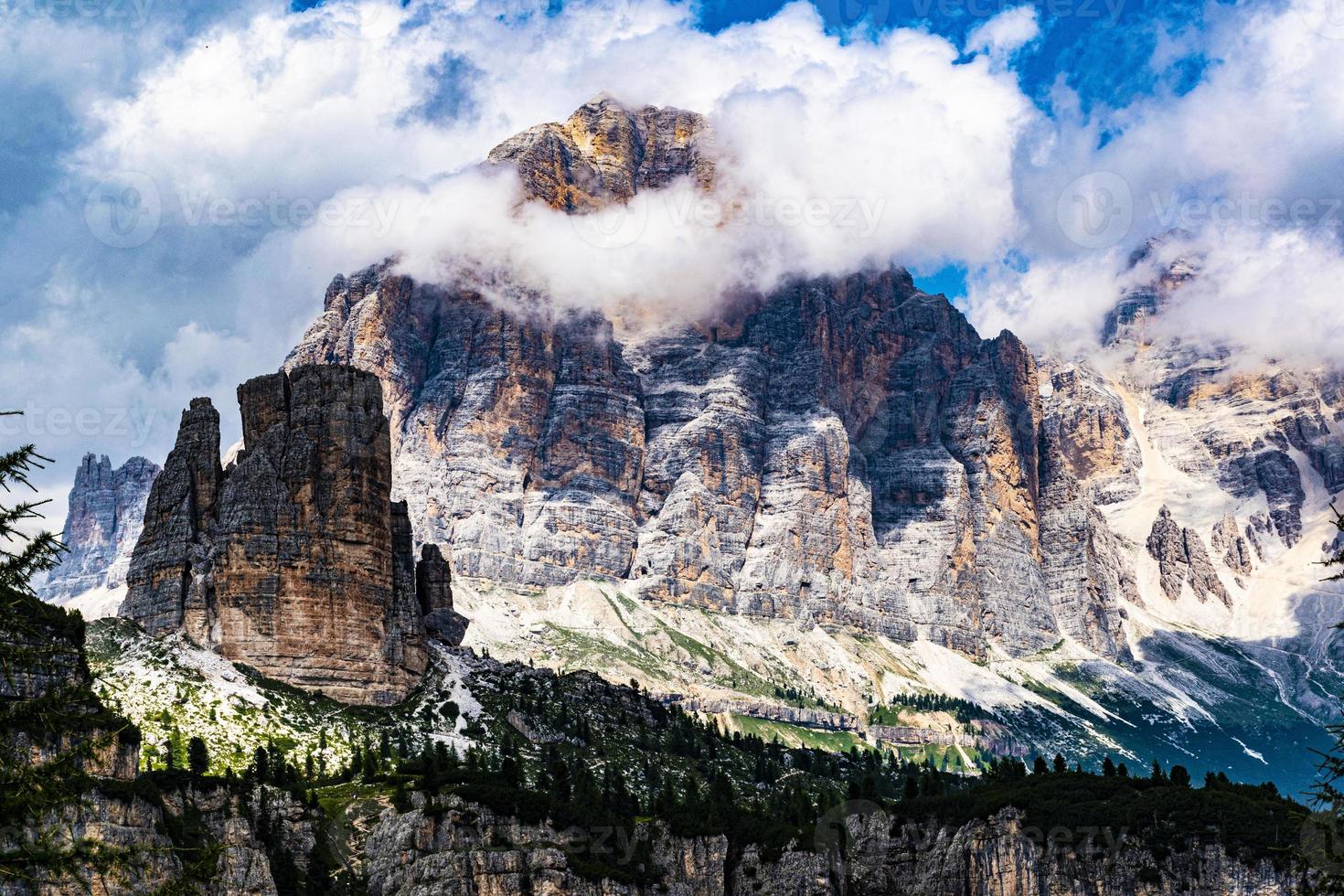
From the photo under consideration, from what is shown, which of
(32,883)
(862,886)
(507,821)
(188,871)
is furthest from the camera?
(862,886)

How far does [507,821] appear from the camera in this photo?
175 m

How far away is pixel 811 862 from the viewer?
185750 mm

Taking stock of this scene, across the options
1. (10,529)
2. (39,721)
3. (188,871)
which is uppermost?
(10,529)

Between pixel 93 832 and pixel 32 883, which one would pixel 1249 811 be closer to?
pixel 93 832

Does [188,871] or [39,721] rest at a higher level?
[39,721]

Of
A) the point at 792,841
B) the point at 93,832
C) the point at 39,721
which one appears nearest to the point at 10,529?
the point at 39,721

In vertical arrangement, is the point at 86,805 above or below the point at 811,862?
below

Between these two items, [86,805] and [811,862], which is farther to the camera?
[811,862]

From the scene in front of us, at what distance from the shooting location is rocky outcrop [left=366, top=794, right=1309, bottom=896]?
541 feet

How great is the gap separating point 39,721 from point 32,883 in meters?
6.91

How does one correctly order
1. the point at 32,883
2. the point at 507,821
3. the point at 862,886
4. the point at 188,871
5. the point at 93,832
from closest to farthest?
the point at 188,871
the point at 32,883
the point at 93,832
the point at 507,821
the point at 862,886

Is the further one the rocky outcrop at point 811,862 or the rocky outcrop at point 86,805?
the rocky outcrop at point 811,862

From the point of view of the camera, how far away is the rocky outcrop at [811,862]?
165m

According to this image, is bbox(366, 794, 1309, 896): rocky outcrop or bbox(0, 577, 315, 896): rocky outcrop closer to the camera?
bbox(0, 577, 315, 896): rocky outcrop
